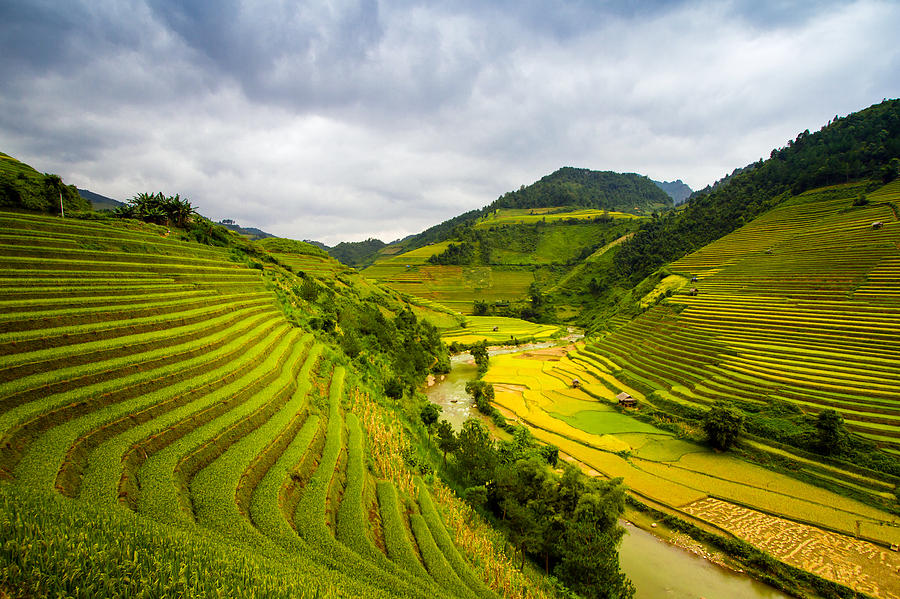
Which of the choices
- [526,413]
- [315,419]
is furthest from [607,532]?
[526,413]

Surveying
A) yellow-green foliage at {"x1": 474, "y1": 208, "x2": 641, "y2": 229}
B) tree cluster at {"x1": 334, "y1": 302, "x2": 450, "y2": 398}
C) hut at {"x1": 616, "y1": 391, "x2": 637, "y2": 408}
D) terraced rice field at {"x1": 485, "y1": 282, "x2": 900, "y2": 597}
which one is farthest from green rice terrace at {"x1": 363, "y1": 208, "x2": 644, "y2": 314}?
hut at {"x1": 616, "y1": 391, "x2": 637, "y2": 408}

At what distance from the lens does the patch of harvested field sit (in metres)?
13.7

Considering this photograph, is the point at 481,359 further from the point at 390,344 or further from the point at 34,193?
the point at 34,193

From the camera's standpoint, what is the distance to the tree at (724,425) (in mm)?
22547

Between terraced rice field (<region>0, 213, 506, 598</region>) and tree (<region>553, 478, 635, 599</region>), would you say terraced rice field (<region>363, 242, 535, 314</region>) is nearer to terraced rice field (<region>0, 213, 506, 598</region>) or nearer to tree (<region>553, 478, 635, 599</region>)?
tree (<region>553, 478, 635, 599</region>)

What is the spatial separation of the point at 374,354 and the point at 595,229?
135m

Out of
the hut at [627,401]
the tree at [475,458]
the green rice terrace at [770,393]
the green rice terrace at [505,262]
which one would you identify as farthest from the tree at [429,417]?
the green rice terrace at [505,262]

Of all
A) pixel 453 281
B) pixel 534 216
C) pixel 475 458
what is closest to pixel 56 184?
pixel 475 458

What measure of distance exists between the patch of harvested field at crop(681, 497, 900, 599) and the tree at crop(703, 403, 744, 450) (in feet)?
17.6

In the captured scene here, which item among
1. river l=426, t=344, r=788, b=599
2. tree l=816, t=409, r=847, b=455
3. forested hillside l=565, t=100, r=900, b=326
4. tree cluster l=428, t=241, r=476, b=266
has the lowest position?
river l=426, t=344, r=788, b=599

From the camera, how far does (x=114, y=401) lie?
9172mm

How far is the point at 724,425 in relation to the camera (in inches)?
886

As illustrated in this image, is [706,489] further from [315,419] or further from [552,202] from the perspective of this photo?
[552,202]

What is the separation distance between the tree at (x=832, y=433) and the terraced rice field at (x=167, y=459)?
24.3 m
